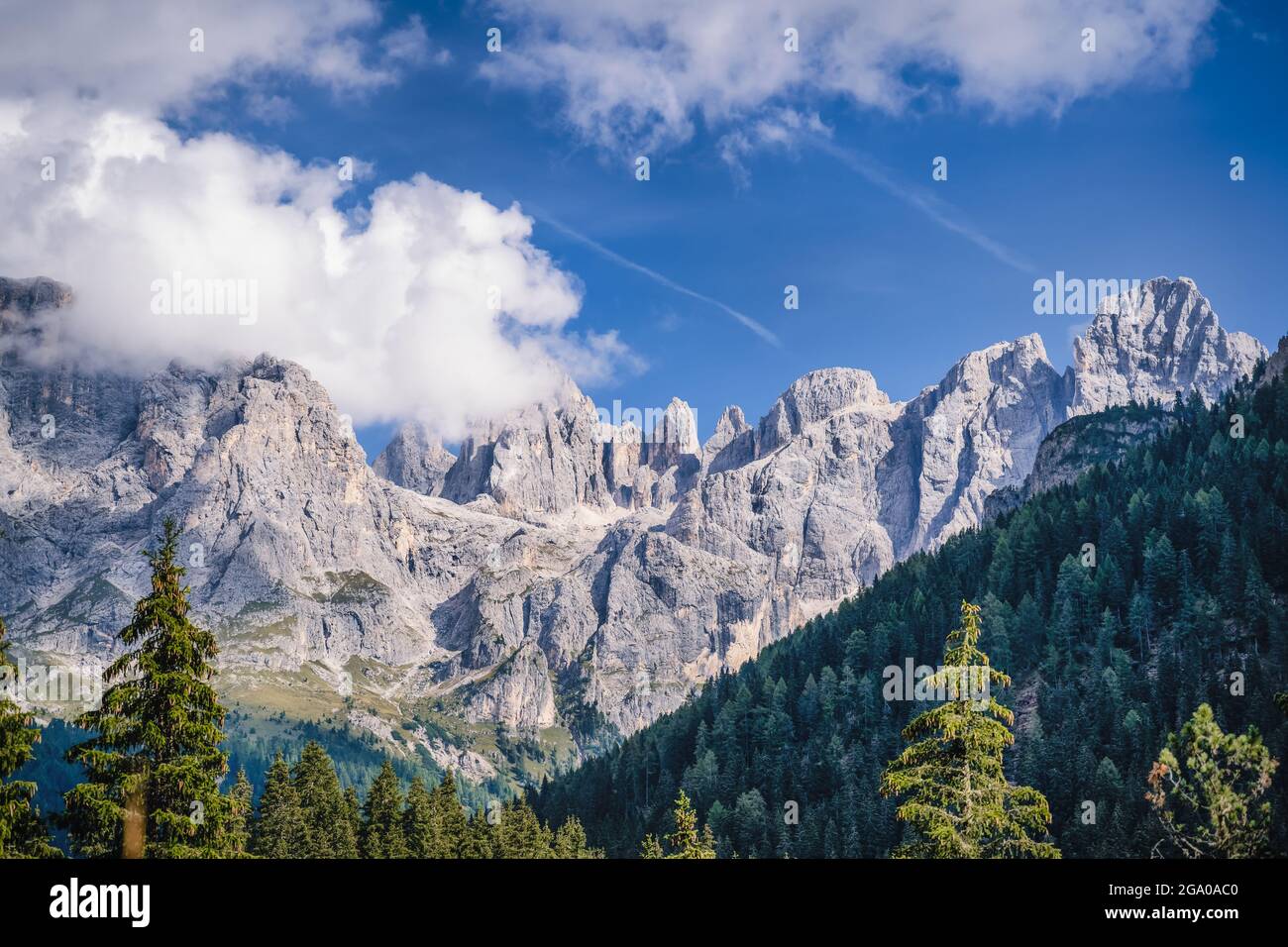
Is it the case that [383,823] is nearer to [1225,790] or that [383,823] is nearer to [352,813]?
[352,813]

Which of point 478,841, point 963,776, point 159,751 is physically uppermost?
point 159,751

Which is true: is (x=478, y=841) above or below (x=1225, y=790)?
below

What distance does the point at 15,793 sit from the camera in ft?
103

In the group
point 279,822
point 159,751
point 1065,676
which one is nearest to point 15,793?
point 159,751

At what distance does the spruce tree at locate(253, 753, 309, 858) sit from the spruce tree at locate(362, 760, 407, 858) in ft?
18.9

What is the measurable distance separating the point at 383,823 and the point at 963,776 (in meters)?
71.2

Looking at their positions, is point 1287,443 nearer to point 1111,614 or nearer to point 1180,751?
point 1111,614

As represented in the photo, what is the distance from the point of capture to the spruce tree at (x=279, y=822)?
276 feet

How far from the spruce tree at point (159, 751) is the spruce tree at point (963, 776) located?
20.0 m

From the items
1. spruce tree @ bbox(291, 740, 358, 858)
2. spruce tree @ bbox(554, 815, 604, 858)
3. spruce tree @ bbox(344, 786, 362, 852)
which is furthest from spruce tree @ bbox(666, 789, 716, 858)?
spruce tree @ bbox(554, 815, 604, 858)

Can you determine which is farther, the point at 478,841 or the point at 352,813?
the point at 352,813

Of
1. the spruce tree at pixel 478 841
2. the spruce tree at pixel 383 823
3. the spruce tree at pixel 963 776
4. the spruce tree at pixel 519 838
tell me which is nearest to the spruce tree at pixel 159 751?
the spruce tree at pixel 963 776
